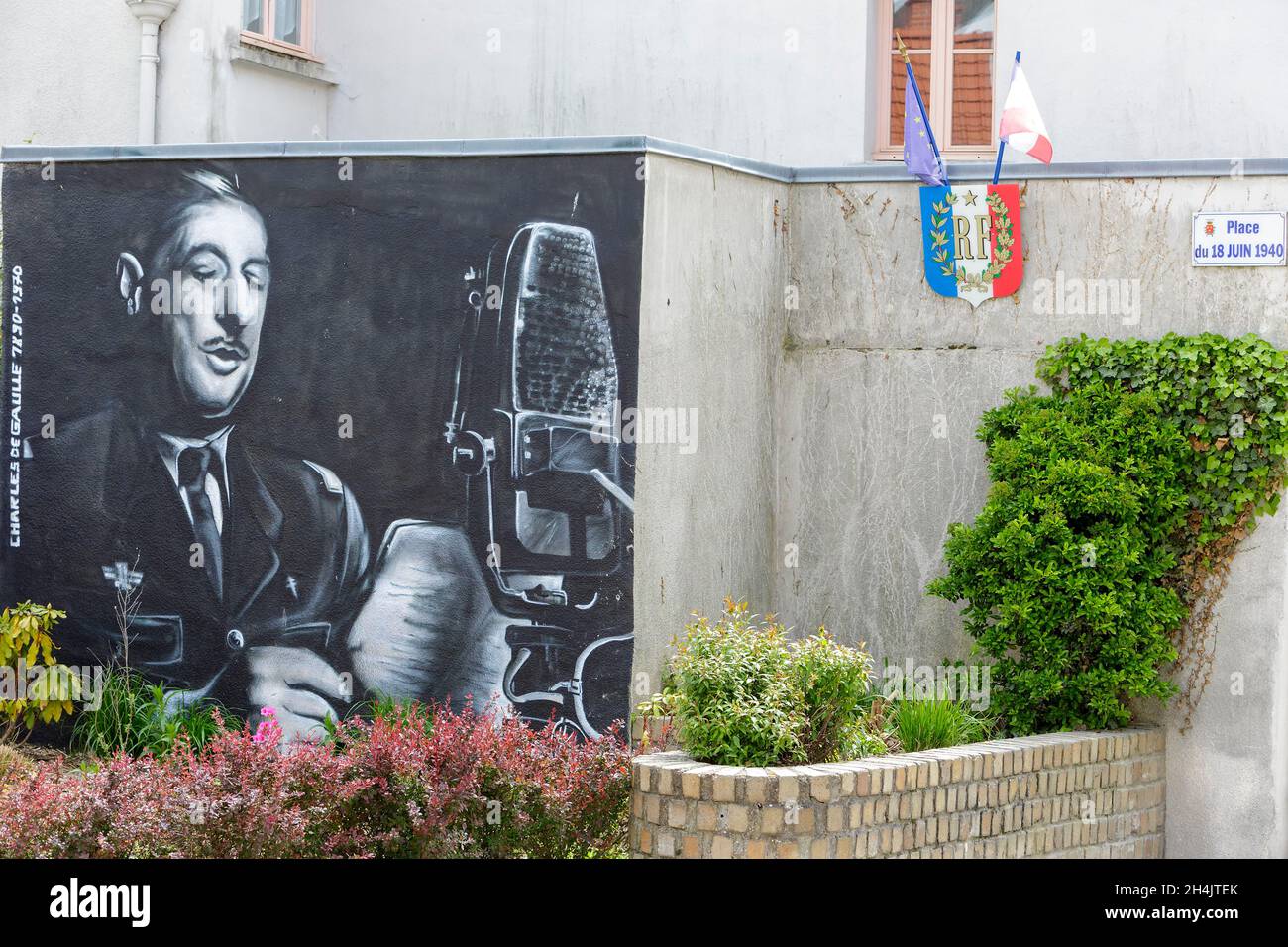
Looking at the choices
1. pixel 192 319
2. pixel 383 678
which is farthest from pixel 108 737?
pixel 192 319

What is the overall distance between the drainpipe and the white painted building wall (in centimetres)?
9

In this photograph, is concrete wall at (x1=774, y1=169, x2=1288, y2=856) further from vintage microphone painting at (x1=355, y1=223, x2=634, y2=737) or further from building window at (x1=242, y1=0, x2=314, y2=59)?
building window at (x1=242, y1=0, x2=314, y2=59)

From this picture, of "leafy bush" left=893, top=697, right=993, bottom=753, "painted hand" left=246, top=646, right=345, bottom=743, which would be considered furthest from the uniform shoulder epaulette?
"leafy bush" left=893, top=697, right=993, bottom=753

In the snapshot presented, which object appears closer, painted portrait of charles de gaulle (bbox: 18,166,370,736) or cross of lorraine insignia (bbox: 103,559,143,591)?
painted portrait of charles de gaulle (bbox: 18,166,370,736)

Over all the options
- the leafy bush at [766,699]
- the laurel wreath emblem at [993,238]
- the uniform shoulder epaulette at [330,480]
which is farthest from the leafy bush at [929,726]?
the uniform shoulder epaulette at [330,480]

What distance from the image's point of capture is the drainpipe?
446 inches

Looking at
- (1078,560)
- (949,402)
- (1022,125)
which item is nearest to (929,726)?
(1078,560)

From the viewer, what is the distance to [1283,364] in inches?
368

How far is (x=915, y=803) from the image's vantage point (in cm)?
780

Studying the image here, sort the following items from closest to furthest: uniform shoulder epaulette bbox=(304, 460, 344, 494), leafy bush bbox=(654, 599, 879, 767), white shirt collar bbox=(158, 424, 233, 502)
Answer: leafy bush bbox=(654, 599, 879, 767), uniform shoulder epaulette bbox=(304, 460, 344, 494), white shirt collar bbox=(158, 424, 233, 502)

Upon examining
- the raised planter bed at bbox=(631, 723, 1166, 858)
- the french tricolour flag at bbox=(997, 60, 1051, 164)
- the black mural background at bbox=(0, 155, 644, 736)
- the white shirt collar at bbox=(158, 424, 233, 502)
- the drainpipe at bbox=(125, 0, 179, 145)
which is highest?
the drainpipe at bbox=(125, 0, 179, 145)

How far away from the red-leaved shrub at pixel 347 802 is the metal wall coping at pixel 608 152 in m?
3.39

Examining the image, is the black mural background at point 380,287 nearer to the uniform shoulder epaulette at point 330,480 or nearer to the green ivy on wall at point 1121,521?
the uniform shoulder epaulette at point 330,480
